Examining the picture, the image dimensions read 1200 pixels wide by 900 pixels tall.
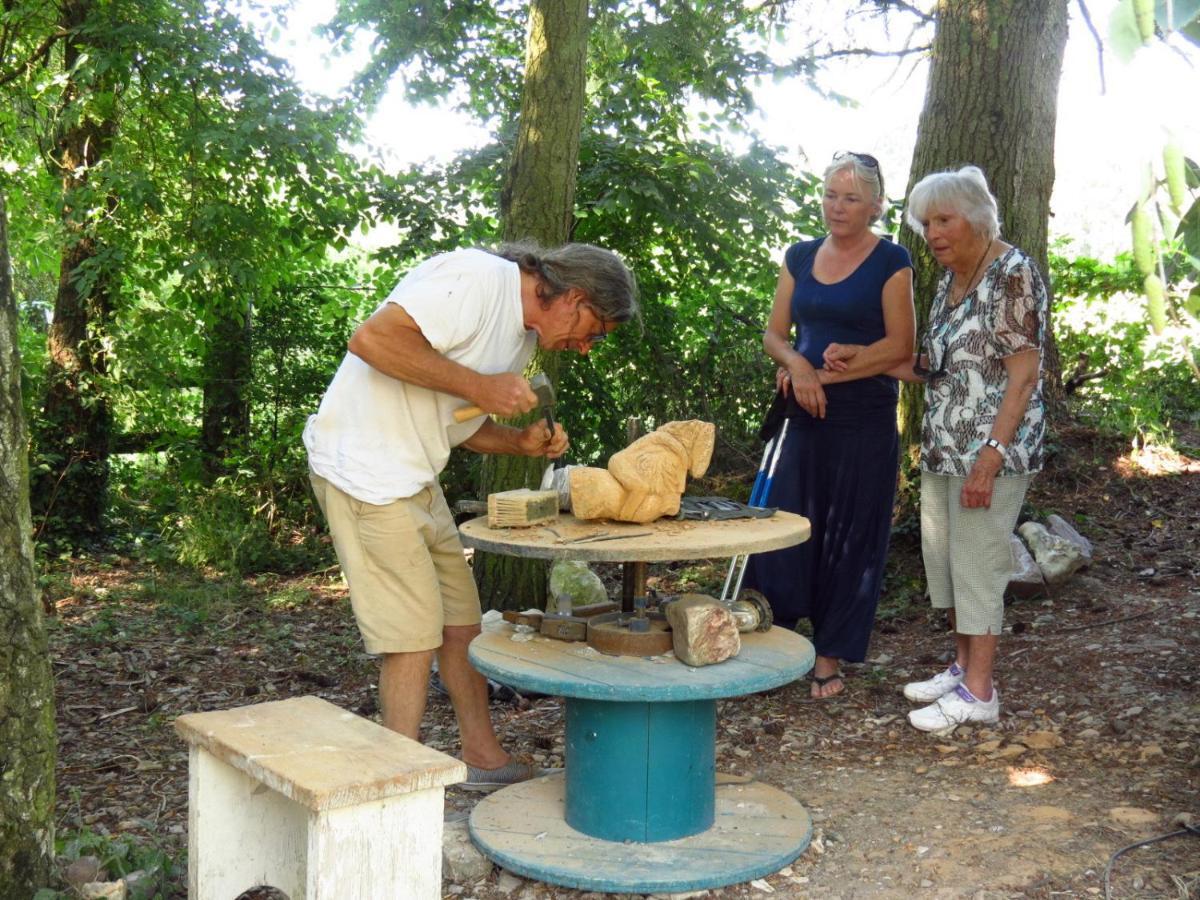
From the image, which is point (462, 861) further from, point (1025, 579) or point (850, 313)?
point (1025, 579)

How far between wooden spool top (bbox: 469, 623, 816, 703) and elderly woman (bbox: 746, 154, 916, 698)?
1.04 m

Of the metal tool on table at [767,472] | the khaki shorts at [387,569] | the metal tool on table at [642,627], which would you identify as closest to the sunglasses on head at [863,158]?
the metal tool on table at [767,472]

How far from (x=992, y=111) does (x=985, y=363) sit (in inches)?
96.6

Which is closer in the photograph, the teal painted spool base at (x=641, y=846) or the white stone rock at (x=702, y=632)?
the teal painted spool base at (x=641, y=846)

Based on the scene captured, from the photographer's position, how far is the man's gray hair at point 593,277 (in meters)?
3.29

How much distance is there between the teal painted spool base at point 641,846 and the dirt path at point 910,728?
0.09 meters

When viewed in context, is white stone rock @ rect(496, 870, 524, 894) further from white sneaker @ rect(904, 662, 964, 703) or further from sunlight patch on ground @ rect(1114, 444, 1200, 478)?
sunlight patch on ground @ rect(1114, 444, 1200, 478)

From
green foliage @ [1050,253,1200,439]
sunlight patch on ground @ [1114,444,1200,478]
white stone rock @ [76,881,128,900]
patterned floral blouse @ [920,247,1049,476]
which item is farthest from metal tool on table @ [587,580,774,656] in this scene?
green foliage @ [1050,253,1200,439]

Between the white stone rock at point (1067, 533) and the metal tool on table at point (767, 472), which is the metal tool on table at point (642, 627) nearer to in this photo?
the metal tool on table at point (767, 472)

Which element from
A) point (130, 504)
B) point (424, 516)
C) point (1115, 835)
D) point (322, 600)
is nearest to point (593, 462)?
point (322, 600)

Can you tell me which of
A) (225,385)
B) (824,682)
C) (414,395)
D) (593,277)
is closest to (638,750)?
(414,395)

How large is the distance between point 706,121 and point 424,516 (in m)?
5.47

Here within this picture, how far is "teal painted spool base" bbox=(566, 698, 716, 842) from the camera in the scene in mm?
3223

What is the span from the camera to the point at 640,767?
323 cm
